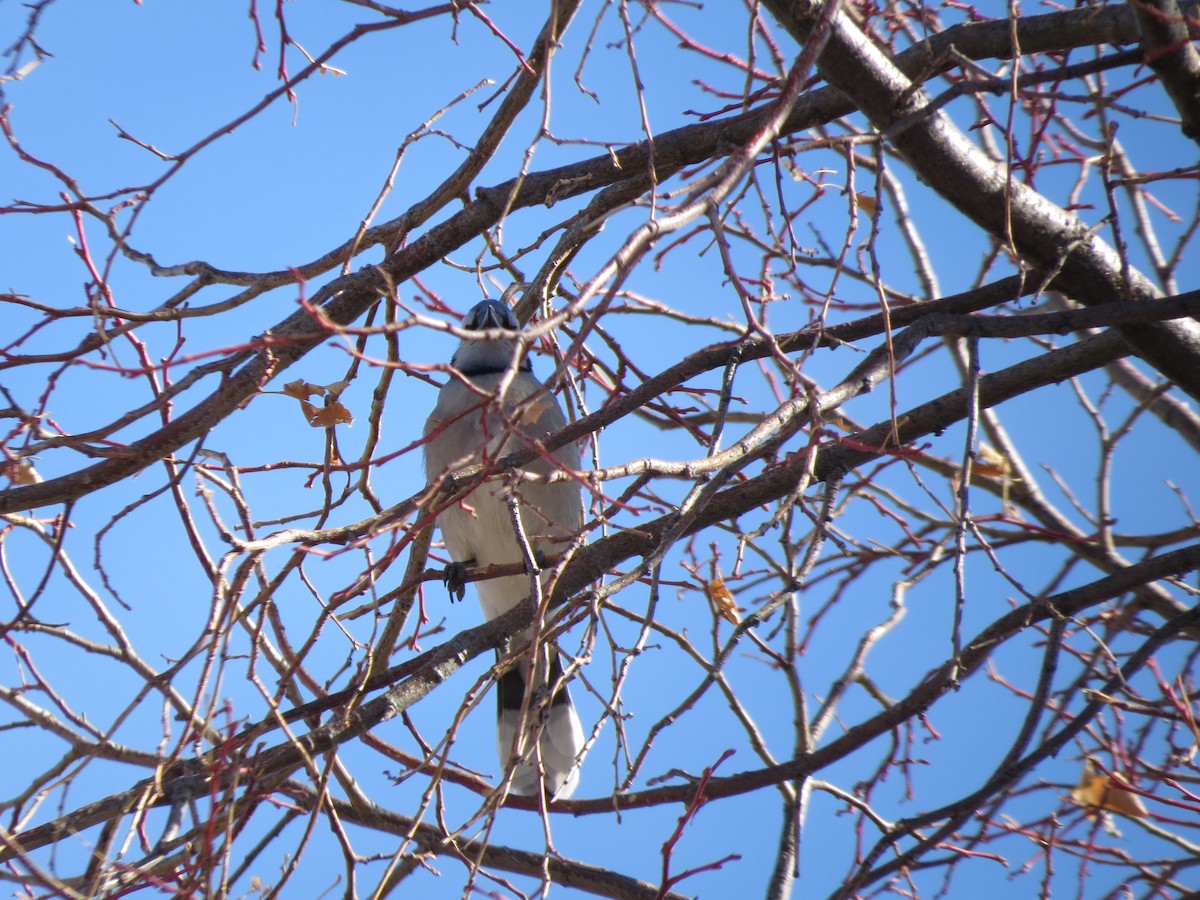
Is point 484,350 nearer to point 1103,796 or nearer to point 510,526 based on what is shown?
point 510,526

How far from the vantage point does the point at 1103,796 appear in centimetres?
293

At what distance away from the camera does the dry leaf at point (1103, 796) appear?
290 centimetres

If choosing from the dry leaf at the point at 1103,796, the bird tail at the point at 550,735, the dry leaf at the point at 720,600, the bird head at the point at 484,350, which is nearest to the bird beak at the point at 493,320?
the bird head at the point at 484,350

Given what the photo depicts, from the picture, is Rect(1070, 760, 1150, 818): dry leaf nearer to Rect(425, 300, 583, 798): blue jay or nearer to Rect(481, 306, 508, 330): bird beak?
Rect(425, 300, 583, 798): blue jay

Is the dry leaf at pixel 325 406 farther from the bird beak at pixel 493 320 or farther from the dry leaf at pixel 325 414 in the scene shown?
the bird beak at pixel 493 320

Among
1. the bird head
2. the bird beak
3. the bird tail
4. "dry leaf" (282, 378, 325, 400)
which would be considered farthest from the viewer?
the bird head

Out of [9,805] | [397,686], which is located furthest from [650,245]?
[9,805]

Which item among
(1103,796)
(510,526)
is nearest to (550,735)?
(510,526)

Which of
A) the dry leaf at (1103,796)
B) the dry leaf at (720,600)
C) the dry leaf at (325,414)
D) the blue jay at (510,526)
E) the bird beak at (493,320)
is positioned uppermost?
the bird beak at (493,320)

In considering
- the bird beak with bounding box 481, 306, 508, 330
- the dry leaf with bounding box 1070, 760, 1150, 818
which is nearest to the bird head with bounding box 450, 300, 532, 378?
the bird beak with bounding box 481, 306, 508, 330

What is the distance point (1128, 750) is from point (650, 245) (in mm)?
2257

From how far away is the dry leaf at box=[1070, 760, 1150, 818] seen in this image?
290cm

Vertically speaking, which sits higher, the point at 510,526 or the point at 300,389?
the point at 510,526

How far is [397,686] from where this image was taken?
2666 millimetres
